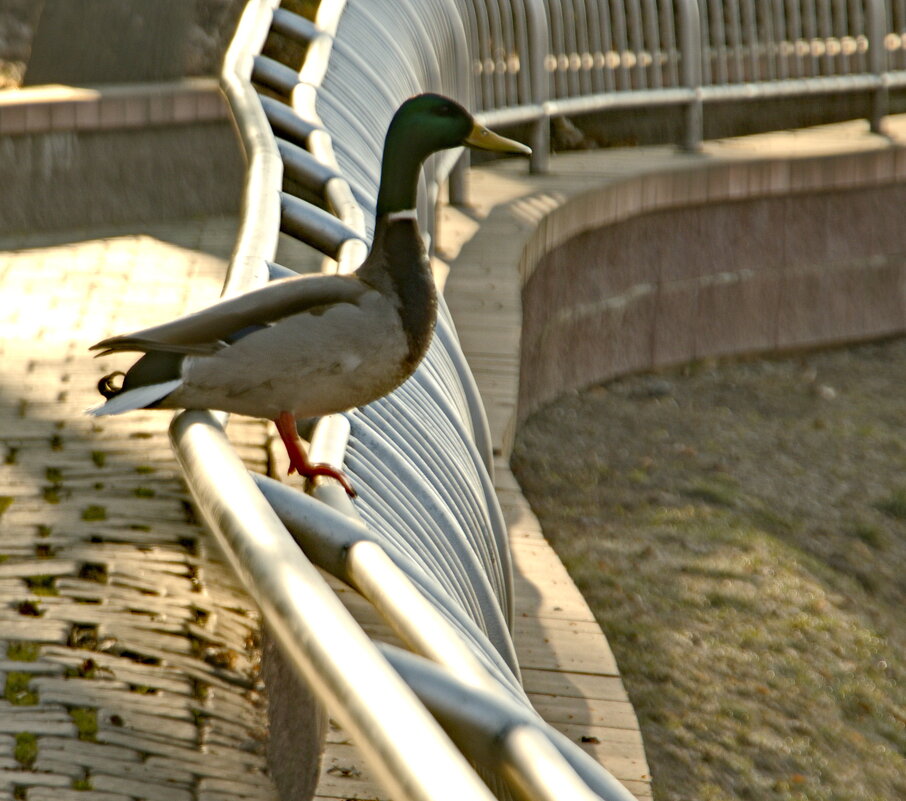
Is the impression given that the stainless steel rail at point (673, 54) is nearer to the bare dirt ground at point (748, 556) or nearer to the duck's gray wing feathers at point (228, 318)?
the bare dirt ground at point (748, 556)

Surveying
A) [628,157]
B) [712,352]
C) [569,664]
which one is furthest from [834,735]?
[628,157]

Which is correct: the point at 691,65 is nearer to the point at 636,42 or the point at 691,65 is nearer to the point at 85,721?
the point at 636,42

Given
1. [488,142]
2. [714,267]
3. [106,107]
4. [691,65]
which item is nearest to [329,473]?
[488,142]

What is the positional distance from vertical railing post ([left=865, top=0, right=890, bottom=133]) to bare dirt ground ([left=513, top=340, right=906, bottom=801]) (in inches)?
74.6

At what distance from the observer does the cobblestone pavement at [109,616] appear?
10.2ft

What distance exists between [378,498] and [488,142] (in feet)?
2.90

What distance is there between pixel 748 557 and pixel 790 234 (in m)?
3.31

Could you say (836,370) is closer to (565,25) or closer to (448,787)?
(565,25)

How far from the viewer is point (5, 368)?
19.7 feet

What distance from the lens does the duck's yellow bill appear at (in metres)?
2.77

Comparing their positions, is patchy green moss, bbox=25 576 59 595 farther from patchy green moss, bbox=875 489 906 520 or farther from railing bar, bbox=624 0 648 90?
railing bar, bbox=624 0 648 90

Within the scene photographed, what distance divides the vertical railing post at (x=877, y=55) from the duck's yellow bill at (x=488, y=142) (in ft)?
26.3

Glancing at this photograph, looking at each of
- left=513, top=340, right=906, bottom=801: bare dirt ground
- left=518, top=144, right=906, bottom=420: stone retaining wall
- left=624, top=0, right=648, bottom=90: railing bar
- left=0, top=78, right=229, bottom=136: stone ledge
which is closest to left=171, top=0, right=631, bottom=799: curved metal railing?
left=513, top=340, right=906, bottom=801: bare dirt ground

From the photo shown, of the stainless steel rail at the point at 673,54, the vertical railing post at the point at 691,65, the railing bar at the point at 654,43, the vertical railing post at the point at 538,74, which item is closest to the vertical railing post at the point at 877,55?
the stainless steel rail at the point at 673,54
